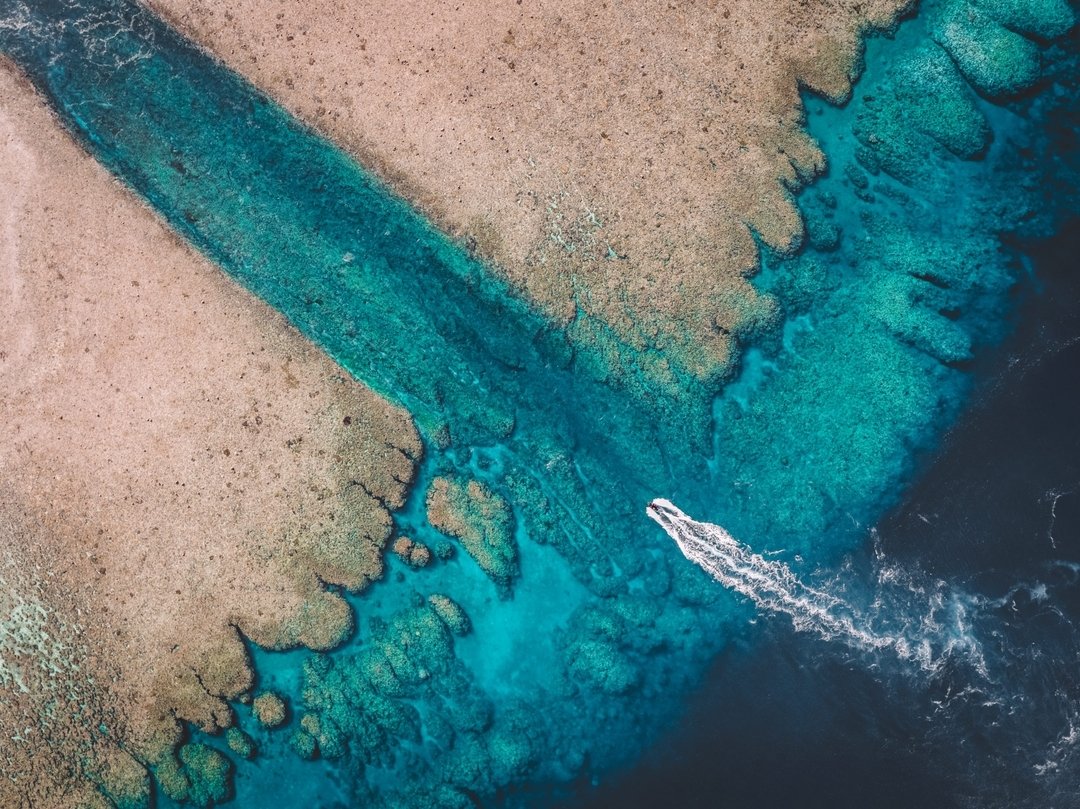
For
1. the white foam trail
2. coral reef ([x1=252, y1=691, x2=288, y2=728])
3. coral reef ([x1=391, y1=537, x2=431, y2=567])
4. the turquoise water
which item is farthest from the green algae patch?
coral reef ([x1=252, y1=691, x2=288, y2=728])

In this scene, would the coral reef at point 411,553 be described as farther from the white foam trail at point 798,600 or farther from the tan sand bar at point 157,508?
the white foam trail at point 798,600

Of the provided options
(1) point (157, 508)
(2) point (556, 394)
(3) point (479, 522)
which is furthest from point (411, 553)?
(1) point (157, 508)

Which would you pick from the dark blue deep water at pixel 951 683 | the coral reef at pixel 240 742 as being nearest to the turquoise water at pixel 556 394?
the coral reef at pixel 240 742

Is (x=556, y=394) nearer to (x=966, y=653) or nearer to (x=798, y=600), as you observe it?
(x=798, y=600)

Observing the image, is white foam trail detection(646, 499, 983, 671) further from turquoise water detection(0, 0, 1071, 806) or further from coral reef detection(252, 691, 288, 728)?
coral reef detection(252, 691, 288, 728)

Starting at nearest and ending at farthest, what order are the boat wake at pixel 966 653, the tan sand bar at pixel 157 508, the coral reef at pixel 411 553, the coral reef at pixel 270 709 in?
the boat wake at pixel 966 653
the tan sand bar at pixel 157 508
the coral reef at pixel 270 709
the coral reef at pixel 411 553

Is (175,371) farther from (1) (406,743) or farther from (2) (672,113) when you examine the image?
(2) (672,113)

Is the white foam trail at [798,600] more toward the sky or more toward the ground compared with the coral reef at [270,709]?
more toward the sky
